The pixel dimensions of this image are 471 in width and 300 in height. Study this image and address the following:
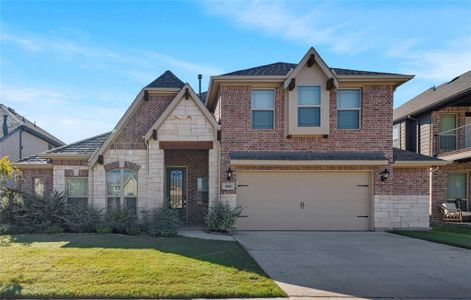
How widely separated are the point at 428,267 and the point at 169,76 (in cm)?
1244

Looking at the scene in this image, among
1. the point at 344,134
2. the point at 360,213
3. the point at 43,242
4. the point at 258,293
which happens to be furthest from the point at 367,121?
the point at 43,242

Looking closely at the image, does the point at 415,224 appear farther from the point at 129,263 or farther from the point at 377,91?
the point at 129,263

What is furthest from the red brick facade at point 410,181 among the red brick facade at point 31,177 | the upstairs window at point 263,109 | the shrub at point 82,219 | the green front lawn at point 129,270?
the red brick facade at point 31,177

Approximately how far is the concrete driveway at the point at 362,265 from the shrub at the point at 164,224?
232 centimetres

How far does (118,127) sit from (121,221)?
3.90 metres

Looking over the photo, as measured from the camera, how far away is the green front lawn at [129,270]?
18.5 feet

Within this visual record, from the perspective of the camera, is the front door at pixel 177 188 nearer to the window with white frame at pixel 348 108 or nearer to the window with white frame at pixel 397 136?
the window with white frame at pixel 348 108

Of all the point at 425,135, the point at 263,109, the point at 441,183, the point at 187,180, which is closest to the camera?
the point at 263,109

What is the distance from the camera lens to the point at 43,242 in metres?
9.83

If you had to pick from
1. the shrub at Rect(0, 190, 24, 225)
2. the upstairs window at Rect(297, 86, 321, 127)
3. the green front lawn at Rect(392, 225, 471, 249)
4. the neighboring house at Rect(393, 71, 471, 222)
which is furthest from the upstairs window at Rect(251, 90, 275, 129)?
the neighboring house at Rect(393, 71, 471, 222)

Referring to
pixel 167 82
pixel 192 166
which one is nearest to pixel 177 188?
pixel 192 166

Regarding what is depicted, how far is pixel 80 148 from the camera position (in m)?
14.4

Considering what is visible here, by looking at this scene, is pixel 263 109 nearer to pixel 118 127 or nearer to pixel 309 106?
pixel 309 106

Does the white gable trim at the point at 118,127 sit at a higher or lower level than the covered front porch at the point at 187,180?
higher
